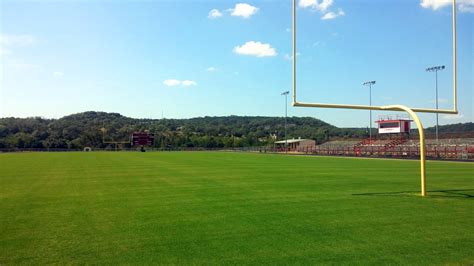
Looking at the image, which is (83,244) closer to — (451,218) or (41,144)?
(451,218)

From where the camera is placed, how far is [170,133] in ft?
412

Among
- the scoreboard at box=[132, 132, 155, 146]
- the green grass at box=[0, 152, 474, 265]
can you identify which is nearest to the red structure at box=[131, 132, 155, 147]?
the scoreboard at box=[132, 132, 155, 146]

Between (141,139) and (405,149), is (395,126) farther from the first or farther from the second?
(141,139)

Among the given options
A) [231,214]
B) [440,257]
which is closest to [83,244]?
[231,214]

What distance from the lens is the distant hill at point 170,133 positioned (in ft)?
299

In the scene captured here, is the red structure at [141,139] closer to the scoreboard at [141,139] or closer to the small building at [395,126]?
the scoreboard at [141,139]

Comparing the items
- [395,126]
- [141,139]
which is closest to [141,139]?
[141,139]

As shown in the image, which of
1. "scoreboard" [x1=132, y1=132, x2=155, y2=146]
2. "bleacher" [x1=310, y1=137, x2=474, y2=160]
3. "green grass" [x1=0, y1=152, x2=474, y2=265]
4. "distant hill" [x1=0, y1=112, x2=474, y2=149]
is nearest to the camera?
"green grass" [x1=0, y1=152, x2=474, y2=265]

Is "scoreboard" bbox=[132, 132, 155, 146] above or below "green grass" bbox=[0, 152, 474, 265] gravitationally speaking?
above

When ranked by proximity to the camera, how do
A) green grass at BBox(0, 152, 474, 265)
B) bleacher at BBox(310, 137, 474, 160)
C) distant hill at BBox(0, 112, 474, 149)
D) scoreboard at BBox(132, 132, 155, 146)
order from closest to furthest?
green grass at BBox(0, 152, 474, 265) → bleacher at BBox(310, 137, 474, 160) → scoreboard at BBox(132, 132, 155, 146) → distant hill at BBox(0, 112, 474, 149)

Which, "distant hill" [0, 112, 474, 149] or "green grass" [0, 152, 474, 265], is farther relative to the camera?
"distant hill" [0, 112, 474, 149]

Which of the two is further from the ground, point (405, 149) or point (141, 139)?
point (141, 139)

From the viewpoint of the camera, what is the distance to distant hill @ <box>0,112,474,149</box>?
91262 mm

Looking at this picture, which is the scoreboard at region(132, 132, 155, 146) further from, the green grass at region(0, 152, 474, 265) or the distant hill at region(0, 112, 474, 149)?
the green grass at region(0, 152, 474, 265)
